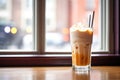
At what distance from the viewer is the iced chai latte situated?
52.6 inches

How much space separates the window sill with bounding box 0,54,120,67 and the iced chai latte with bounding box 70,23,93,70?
0.26 m

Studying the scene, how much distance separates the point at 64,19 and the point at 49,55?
13.0 inches

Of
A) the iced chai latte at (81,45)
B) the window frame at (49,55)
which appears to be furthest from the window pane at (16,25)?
the iced chai latte at (81,45)

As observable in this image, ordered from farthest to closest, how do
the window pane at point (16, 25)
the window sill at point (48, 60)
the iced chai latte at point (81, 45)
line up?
the window pane at point (16, 25) → the window sill at point (48, 60) → the iced chai latte at point (81, 45)

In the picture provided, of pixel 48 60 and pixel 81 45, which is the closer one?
pixel 81 45

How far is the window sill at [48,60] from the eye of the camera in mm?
1578

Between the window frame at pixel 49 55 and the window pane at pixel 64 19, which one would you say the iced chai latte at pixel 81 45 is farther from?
the window pane at pixel 64 19

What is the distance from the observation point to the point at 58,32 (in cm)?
184

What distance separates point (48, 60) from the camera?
161 centimetres

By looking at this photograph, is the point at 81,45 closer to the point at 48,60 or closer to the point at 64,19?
the point at 48,60

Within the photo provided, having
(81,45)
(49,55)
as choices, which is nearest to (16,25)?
(49,55)

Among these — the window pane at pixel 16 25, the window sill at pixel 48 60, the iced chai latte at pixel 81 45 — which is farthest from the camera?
the window pane at pixel 16 25

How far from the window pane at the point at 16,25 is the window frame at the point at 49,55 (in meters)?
0.07

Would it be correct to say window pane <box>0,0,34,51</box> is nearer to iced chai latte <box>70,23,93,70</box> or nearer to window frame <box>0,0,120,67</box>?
window frame <box>0,0,120,67</box>
